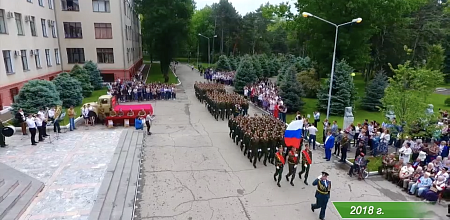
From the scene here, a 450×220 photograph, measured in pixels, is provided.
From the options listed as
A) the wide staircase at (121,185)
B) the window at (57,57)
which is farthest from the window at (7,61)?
the wide staircase at (121,185)

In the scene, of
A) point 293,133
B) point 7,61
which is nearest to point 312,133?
point 293,133

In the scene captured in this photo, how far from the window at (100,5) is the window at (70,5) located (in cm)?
171

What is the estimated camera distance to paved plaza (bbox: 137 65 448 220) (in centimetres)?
891

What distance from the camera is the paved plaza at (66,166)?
8797 mm

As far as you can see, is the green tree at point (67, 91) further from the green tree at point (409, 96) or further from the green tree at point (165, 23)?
the green tree at point (409, 96)

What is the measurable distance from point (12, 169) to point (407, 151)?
15410 mm

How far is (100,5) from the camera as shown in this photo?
32656 mm

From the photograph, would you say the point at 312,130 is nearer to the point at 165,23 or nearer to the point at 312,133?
the point at 312,133

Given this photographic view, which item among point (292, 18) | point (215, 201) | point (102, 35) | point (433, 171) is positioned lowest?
point (215, 201)

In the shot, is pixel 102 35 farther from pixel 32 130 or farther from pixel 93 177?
pixel 93 177

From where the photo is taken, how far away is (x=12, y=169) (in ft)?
36.9

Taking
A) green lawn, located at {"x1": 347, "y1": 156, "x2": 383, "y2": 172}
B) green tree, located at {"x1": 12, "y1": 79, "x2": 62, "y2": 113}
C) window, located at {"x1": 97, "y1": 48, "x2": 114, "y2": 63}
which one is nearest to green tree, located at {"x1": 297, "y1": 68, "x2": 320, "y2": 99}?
green lawn, located at {"x1": 347, "y1": 156, "x2": 383, "y2": 172}

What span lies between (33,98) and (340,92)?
20997 millimetres

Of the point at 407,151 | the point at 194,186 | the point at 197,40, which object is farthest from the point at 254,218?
the point at 197,40
